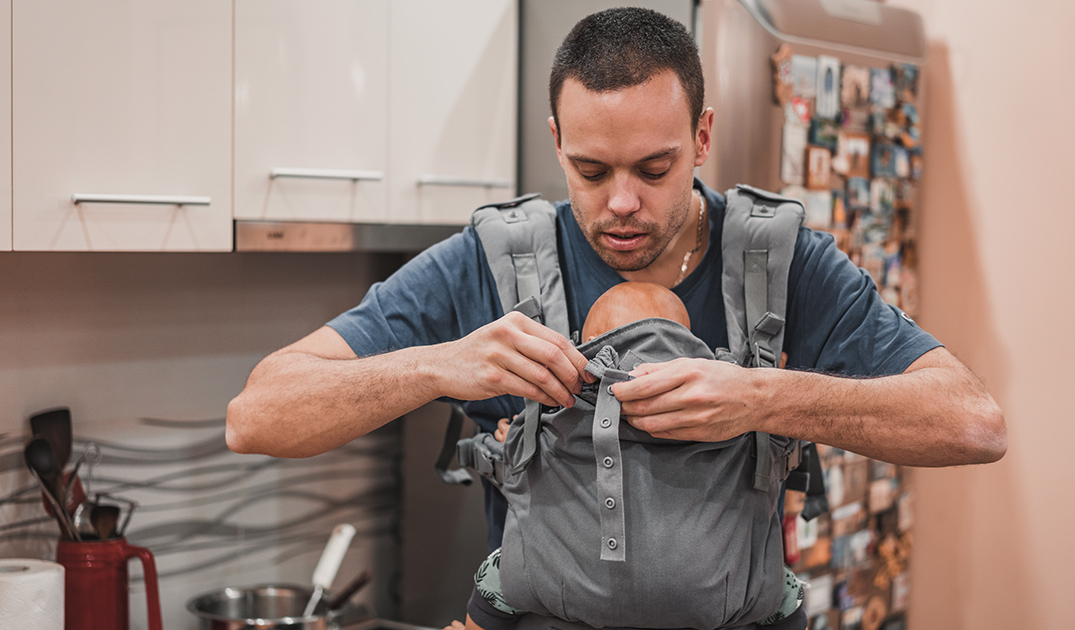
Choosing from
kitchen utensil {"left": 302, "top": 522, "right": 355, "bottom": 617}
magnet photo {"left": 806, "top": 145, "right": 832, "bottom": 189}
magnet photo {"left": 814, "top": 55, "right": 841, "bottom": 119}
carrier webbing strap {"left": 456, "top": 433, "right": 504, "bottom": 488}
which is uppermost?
magnet photo {"left": 814, "top": 55, "right": 841, "bottom": 119}

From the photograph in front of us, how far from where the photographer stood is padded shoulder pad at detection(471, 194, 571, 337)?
4.19 ft

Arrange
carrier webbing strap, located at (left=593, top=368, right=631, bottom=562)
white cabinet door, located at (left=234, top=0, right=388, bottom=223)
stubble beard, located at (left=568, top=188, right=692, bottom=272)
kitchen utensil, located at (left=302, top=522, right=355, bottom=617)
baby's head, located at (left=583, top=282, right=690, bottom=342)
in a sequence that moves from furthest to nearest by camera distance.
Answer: kitchen utensil, located at (left=302, top=522, right=355, bottom=617) → white cabinet door, located at (left=234, top=0, right=388, bottom=223) → stubble beard, located at (left=568, top=188, right=692, bottom=272) → baby's head, located at (left=583, top=282, right=690, bottom=342) → carrier webbing strap, located at (left=593, top=368, right=631, bottom=562)

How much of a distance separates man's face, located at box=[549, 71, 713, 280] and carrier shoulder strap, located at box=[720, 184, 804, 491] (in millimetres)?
89

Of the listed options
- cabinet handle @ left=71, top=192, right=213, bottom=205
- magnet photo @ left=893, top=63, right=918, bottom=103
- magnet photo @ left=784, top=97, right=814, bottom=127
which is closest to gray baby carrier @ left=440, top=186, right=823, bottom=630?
cabinet handle @ left=71, top=192, right=213, bottom=205

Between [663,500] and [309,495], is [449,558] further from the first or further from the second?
[663,500]

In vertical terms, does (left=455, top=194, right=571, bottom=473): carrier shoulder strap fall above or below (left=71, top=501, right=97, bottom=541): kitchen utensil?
above

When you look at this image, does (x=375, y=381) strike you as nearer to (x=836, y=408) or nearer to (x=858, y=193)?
(x=836, y=408)

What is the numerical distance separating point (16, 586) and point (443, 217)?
1.08m

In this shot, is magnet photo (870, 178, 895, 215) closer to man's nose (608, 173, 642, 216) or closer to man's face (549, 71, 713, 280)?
man's face (549, 71, 713, 280)

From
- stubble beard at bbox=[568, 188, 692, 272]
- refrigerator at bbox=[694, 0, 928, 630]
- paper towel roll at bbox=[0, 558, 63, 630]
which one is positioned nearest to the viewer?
stubble beard at bbox=[568, 188, 692, 272]

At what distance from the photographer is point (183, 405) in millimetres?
2020

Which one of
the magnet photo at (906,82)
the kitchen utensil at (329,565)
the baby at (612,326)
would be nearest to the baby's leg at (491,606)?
the baby at (612,326)

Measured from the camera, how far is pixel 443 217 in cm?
202

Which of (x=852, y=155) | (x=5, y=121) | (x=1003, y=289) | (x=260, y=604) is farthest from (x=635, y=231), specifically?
(x=1003, y=289)
